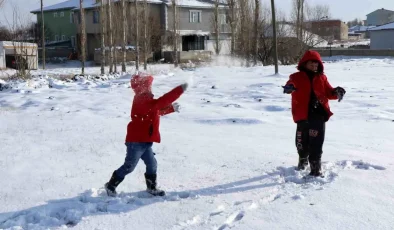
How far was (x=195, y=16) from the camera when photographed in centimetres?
4947

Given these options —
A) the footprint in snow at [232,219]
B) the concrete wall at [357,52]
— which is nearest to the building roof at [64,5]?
the concrete wall at [357,52]

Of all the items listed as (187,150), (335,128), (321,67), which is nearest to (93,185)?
(187,150)

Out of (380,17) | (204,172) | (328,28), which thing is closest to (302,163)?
(204,172)

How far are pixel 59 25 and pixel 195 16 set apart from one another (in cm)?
1725

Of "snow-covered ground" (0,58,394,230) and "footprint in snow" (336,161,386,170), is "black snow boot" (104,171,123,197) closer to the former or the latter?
"snow-covered ground" (0,58,394,230)

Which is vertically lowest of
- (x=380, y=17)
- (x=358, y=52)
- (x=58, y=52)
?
(x=358, y=52)

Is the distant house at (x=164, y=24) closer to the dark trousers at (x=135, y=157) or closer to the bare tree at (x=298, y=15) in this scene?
the bare tree at (x=298, y=15)

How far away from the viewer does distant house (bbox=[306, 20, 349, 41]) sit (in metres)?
54.0

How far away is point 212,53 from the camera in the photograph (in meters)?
46.9

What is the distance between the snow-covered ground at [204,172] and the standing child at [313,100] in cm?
33

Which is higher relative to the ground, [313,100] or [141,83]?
[141,83]

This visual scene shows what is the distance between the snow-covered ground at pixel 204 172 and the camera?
3.76 meters

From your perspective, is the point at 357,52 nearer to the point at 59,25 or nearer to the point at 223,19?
the point at 223,19

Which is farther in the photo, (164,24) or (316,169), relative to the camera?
(164,24)
